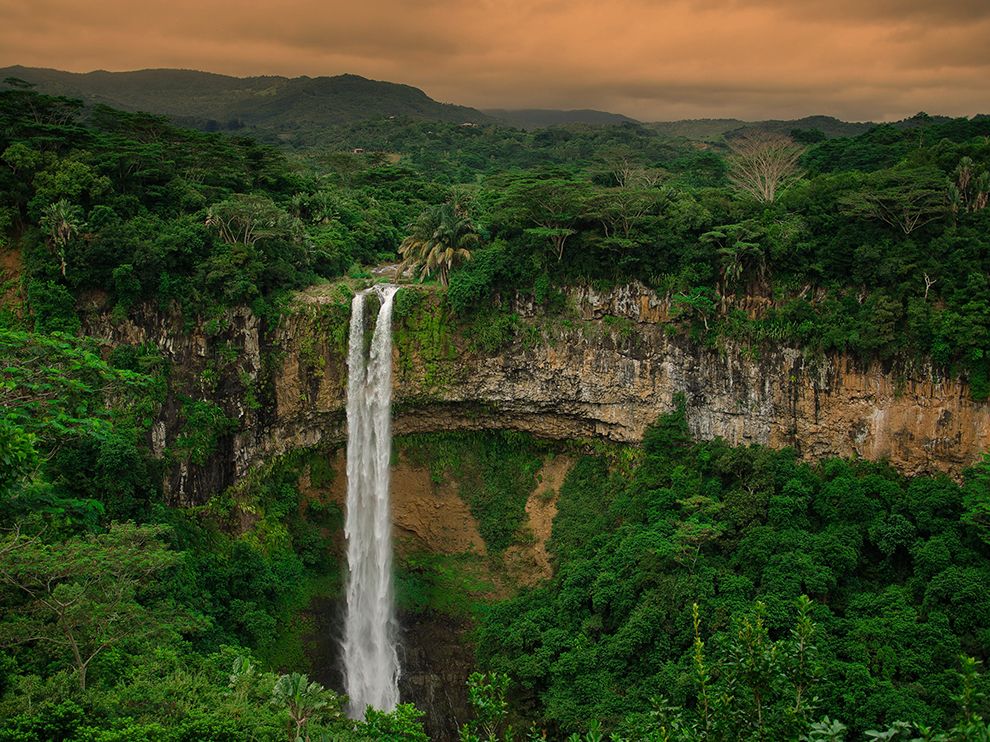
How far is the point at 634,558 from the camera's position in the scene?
22938mm

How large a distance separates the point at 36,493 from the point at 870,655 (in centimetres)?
1811

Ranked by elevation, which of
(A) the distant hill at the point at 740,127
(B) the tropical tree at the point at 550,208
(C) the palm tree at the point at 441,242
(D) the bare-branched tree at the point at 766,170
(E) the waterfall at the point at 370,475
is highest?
(A) the distant hill at the point at 740,127

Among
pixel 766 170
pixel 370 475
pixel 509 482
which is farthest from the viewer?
pixel 766 170

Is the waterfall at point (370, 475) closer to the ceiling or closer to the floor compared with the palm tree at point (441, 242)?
closer to the floor

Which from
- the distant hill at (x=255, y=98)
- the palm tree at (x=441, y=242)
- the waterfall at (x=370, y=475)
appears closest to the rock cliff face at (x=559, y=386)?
the waterfall at (x=370, y=475)

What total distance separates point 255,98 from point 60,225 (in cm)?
13879

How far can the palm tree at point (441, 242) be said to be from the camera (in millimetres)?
28172

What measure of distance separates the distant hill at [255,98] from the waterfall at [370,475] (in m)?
83.9

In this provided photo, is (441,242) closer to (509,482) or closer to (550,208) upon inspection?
(550,208)

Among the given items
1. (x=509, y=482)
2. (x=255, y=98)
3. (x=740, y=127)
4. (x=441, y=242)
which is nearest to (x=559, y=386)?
(x=509, y=482)

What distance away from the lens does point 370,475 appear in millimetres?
28172

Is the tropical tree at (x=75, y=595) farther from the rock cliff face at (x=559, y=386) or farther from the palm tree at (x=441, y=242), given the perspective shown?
the palm tree at (x=441, y=242)

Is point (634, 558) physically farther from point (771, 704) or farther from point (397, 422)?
point (771, 704)

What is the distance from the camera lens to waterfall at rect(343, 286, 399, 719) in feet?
90.0
